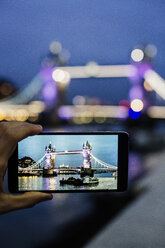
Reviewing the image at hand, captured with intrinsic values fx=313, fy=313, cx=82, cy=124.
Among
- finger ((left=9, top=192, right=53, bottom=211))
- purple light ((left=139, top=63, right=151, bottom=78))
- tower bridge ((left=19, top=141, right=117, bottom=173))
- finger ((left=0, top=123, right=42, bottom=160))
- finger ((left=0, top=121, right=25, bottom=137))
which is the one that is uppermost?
purple light ((left=139, top=63, right=151, bottom=78))

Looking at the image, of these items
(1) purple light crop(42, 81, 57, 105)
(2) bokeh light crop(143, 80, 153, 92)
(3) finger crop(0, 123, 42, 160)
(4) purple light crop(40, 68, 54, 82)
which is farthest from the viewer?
(4) purple light crop(40, 68, 54, 82)

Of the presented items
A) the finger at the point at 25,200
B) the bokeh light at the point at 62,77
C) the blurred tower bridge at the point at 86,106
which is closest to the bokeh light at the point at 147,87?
the blurred tower bridge at the point at 86,106

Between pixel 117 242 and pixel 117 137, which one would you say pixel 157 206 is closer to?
pixel 117 242

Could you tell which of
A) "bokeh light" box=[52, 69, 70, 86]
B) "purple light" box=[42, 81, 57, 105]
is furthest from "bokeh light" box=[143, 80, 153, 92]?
"purple light" box=[42, 81, 57, 105]

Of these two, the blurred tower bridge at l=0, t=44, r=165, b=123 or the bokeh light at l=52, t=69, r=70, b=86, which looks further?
the bokeh light at l=52, t=69, r=70, b=86

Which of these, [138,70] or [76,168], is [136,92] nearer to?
[138,70]

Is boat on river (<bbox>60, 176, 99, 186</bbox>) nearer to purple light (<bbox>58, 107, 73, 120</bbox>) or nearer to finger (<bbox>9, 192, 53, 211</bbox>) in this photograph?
finger (<bbox>9, 192, 53, 211</bbox>)

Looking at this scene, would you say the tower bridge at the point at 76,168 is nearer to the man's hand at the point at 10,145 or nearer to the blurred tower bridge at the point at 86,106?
the man's hand at the point at 10,145

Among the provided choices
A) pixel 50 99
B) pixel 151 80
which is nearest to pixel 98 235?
pixel 50 99

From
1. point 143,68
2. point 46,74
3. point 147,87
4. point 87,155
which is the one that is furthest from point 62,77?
point 87,155

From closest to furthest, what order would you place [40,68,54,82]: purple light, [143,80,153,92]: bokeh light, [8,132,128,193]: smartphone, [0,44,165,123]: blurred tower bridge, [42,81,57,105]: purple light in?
1. [8,132,128,193]: smartphone
2. [0,44,165,123]: blurred tower bridge
3. [42,81,57,105]: purple light
4. [143,80,153,92]: bokeh light
5. [40,68,54,82]: purple light
